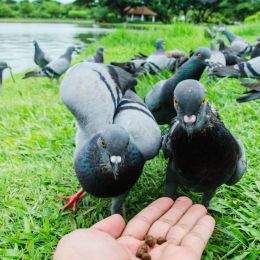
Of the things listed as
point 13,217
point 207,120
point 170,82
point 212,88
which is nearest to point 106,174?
point 207,120

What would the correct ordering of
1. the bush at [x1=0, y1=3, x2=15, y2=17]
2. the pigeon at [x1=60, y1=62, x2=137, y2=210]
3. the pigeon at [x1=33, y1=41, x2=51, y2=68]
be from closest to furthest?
the pigeon at [x1=60, y1=62, x2=137, y2=210] → the pigeon at [x1=33, y1=41, x2=51, y2=68] → the bush at [x1=0, y1=3, x2=15, y2=17]

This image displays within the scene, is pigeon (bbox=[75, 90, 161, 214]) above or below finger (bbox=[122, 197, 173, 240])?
above

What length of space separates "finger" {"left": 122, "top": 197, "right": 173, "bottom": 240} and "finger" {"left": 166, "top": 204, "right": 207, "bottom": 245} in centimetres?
17

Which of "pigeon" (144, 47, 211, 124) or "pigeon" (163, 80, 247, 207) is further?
"pigeon" (144, 47, 211, 124)

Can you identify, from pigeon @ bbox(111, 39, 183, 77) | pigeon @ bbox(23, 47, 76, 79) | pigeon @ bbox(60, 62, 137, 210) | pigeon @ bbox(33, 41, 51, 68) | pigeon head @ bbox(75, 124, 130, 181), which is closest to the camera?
pigeon head @ bbox(75, 124, 130, 181)

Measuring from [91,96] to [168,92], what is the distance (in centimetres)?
162

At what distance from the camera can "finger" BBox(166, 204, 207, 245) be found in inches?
99.0

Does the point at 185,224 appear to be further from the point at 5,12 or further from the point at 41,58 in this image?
the point at 5,12

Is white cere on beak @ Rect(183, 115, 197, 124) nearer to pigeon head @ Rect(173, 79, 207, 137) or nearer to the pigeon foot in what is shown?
pigeon head @ Rect(173, 79, 207, 137)

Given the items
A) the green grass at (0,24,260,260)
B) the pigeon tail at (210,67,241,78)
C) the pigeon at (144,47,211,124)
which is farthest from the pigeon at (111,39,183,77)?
the pigeon at (144,47,211,124)

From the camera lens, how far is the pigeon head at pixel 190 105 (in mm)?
2473

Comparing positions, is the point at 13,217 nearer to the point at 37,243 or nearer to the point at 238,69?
the point at 37,243

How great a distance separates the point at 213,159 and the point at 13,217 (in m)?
1.75

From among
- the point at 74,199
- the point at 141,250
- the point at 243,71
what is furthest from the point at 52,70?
the point at 141,250
